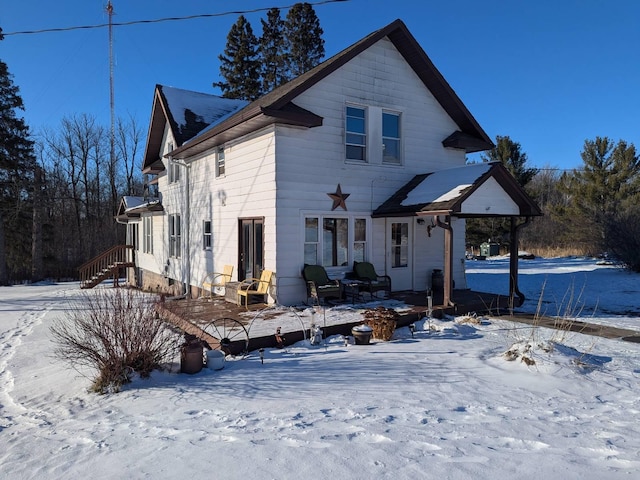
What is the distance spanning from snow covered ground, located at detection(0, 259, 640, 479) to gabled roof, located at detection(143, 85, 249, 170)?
414 inches

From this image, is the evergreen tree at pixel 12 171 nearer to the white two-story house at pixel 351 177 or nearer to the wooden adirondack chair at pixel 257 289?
the white two-story house at pixel 351 177

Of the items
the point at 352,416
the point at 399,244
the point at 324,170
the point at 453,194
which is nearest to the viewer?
the point at 352,416

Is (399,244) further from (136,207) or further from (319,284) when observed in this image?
(136,207)

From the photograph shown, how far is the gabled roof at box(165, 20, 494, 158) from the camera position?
32.2 feet

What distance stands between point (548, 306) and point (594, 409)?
7115 mm

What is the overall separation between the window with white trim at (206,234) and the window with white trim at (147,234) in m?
6.82

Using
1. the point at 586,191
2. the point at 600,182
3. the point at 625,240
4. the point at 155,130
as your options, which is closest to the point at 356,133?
the point at 155,130

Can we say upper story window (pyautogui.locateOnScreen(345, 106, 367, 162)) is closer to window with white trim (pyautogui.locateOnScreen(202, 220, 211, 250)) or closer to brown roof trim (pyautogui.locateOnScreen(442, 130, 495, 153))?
brown roof trim (pyautogui.locateOnScreen(442, 130, 495, 153))

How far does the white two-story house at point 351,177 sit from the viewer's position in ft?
33.2

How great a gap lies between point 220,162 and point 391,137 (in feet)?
17.2

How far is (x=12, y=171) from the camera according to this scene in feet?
88.3

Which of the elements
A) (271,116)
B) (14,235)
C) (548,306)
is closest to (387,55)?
→ (271,116)

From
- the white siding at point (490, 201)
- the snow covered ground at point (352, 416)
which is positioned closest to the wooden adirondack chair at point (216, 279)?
the snow covered ground at point (352, 416)

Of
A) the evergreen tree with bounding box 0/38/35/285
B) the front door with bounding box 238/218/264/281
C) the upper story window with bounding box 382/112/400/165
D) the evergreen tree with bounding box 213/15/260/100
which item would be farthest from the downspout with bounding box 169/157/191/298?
the evergreen tree with bounding box 213/15/260/100
